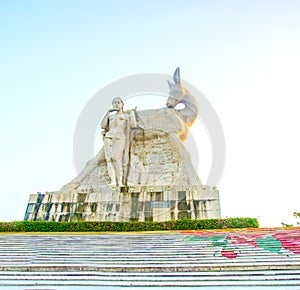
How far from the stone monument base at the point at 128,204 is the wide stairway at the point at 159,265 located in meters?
3.97

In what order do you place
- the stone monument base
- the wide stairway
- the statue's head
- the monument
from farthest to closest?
the statue's head, the monument, the stone monument base, the wide stairway

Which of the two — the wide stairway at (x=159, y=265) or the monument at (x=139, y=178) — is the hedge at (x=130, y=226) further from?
the wide stairway at (x=159, y=265)

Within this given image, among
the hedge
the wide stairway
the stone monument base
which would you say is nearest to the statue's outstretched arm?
the stone monument base

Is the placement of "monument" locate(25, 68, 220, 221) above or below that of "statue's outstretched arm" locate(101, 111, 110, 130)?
below

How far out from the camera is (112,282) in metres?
3.10

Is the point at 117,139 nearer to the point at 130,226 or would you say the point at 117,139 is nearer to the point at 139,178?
the point at 139,178

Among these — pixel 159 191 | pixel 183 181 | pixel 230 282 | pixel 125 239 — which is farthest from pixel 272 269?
pixel 183 181

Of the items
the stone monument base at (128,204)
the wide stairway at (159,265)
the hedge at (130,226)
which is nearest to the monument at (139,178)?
the stone monument base at (128,204)

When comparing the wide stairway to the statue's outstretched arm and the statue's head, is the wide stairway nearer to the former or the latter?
the statue's outstretched arm

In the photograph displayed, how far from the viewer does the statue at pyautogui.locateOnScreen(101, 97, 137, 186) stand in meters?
11.4

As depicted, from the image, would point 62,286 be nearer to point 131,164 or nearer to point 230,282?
point 230,282

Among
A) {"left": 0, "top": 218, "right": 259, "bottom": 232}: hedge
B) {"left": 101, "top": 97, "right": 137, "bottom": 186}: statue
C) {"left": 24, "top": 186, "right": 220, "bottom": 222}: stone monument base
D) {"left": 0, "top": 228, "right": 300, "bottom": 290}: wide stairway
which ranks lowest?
{"left": 0, "top": 228, "right": 300, "bottom": 290}: wide stairway

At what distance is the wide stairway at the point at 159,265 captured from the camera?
3.02m

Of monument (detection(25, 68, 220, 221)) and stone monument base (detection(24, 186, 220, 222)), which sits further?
monument (detection(25, 68, 220, 221))
